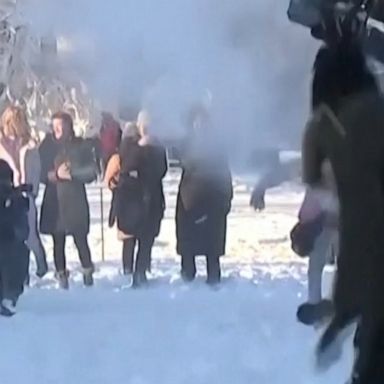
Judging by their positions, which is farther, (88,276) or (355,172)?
(88,276)

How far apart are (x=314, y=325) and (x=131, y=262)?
0.20 metres

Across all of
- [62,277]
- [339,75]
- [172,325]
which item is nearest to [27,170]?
[62,277]

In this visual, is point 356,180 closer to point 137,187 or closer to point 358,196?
point 358,196

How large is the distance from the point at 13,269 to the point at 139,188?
0.54 feet

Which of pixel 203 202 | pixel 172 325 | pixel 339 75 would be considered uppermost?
pixel 339 75

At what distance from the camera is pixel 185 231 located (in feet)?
3.24

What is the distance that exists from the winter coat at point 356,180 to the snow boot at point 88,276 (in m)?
0.25

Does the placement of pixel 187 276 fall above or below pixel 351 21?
below

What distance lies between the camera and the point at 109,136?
96 cm

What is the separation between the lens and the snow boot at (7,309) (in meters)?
1.01

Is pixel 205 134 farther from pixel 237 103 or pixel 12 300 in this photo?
pixel 12 300

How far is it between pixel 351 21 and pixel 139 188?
0.27 metres

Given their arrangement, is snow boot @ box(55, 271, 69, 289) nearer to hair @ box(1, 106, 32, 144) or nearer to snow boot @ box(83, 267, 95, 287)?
snow boot @ box(83, 267, 95, 287)

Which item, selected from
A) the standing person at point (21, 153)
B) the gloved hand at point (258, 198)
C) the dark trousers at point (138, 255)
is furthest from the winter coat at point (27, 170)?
the gloved hand at point (258, 198)
